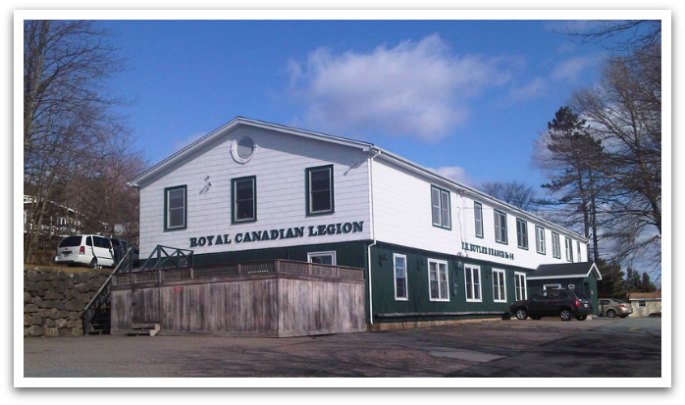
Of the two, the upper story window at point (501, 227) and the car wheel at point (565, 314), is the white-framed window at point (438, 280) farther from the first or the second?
the car wheel at point (565, 314)

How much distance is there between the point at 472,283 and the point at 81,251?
1778 cm

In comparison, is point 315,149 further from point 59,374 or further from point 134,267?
point 59,374

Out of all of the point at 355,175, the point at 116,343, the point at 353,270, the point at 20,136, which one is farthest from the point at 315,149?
the point at 20,136

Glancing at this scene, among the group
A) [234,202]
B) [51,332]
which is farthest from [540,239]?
[51,332]

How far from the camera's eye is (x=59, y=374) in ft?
43.5

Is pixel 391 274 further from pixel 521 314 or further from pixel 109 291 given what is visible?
pixel 521 314

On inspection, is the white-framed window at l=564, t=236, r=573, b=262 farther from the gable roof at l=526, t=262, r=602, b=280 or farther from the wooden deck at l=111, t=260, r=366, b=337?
the wooden deck at l=111, t=260, r=366, b=337

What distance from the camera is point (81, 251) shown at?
3359 centimetres

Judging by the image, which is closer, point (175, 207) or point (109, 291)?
point (109, 291)

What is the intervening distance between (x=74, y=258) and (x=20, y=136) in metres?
21.6

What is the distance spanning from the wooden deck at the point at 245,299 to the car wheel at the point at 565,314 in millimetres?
14587

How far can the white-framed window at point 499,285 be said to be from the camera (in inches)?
1519

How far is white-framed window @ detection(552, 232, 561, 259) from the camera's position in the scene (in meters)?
49.7

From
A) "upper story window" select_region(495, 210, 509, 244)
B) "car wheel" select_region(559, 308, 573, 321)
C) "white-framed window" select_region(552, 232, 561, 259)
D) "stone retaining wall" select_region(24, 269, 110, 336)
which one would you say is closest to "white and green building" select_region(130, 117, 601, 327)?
"stone retaining wall" select_region(24, 269, 110, 336)
